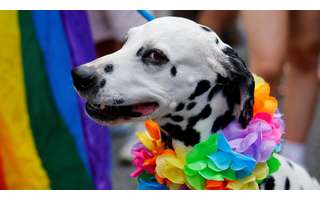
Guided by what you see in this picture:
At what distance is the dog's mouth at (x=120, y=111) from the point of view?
254 centimetres

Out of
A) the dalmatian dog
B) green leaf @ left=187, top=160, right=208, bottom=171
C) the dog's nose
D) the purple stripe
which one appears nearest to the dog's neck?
the dalmatian dog

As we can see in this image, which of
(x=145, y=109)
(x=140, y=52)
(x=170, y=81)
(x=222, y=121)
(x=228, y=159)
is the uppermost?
(x=140, y=52)

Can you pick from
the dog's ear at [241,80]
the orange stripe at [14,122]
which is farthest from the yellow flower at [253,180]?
the orange stripe at [14,122]

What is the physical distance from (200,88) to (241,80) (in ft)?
0.53

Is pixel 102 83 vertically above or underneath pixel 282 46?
above

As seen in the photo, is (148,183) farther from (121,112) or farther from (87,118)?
(87,118)

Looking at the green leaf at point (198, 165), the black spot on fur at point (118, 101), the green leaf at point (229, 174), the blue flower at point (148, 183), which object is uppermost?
the black spot on fur at point (118, 101)

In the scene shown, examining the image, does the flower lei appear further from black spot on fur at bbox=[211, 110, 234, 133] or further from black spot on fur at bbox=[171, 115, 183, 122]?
black spot on fur at bbox=[171, 115, 183, 122]

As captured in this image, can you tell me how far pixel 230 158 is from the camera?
2646mm

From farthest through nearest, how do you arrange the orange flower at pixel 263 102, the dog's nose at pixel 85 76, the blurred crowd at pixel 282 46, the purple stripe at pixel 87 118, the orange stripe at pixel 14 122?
the blurred crowd at pixel 282 46 → the purple stripe at pixel 87 118 → the orange stripe at pixel 14 122 → the orange flower at pixel 263 102 → the dog's nose at pixel 85 76

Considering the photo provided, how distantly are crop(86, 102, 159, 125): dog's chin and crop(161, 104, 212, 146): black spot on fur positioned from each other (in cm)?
17

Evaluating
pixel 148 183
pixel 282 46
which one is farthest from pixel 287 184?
pixel 282 46

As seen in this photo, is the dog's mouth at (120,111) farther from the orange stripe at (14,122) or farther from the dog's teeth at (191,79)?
the orange stripe at (14,122)
